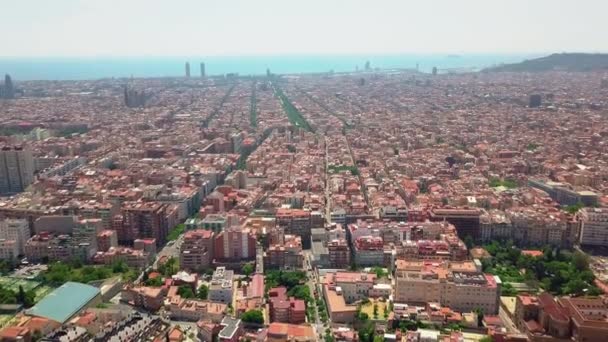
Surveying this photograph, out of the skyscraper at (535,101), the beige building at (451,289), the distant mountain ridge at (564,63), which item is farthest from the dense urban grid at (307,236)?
the distant mountain ridge at (564,63)

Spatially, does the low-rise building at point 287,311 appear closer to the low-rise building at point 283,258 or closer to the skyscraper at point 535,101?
the low-rise building at point 283,258

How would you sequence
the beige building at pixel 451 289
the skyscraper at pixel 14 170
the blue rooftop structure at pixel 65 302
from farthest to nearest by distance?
the skyscraper at pixel 14 170 < the beige building at pixel 451 289 < the blue rooftop structure at pixel 65 302

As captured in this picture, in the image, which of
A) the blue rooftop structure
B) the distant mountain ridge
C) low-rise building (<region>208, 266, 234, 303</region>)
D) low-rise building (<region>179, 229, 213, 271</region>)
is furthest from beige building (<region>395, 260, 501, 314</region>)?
the distant mountain ridge

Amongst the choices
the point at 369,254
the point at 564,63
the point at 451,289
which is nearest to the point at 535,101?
the point at 369,254

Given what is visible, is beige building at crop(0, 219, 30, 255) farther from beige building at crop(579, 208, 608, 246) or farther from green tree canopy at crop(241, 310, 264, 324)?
beige building at crop(579, 208, 608, 246)

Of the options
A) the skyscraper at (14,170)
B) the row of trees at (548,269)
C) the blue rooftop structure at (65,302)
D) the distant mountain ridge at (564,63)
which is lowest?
the row of trees at (548,269)

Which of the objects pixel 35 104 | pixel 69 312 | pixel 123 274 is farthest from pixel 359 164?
pixel 35 104

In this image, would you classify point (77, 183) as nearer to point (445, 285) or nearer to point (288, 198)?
point (288, 198)
